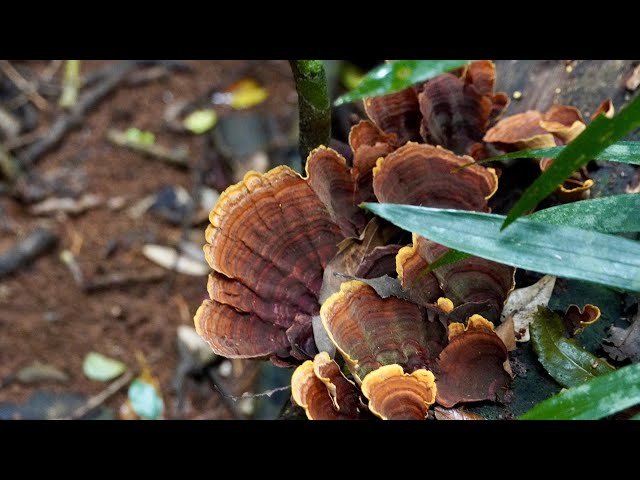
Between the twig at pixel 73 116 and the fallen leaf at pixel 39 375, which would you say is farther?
the twig at pixel 73 116

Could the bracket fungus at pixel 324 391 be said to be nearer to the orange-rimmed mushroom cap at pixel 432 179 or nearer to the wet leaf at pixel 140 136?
the orange-rimmed mushroom cap at pixel 432 179

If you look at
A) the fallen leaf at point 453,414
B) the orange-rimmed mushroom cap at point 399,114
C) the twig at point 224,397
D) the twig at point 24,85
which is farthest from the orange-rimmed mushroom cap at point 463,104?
the twig at point 24,85

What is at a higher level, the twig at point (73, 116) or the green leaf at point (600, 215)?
the green leaf at point (600, 215)

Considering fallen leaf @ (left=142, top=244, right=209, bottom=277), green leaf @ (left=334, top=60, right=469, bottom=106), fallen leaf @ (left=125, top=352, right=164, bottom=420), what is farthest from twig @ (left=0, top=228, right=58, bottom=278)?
green leaf @ (left=334, top=60, right=469, bottom=106)

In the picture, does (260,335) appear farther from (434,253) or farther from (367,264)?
(434,253)

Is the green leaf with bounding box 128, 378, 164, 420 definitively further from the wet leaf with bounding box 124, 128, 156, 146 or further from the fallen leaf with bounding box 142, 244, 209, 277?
the wet leaf with bounding box 124, 128, 156, 146

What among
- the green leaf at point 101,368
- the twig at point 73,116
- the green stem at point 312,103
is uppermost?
the green stem at point 312,103
